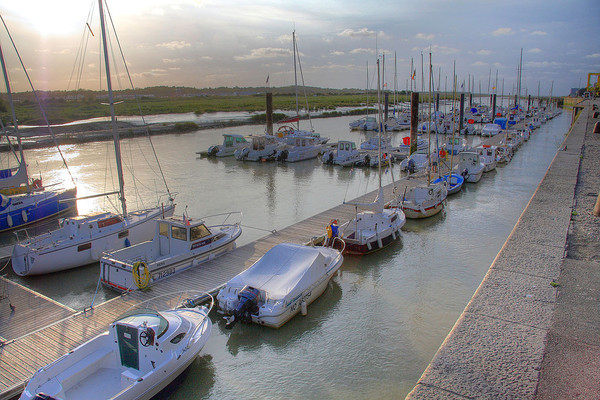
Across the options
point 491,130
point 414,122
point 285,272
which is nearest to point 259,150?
point 414,122

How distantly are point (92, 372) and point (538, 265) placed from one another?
1045 cm

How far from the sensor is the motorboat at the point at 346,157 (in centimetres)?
3428

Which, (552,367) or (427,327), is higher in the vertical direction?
(552,367)

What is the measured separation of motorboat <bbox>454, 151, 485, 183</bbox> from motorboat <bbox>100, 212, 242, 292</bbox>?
19.3m

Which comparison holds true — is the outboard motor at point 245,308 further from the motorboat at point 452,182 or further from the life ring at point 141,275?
the motorboat at point 452,182

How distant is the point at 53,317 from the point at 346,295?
7.86 meters

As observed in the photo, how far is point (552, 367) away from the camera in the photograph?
683 cm

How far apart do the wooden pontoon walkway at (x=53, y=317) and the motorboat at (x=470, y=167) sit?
59.4ft

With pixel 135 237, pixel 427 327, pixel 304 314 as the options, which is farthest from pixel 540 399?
pixel 135 237

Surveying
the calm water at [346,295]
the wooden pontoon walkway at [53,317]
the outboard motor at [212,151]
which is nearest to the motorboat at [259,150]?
the outboard motor at [212,151]

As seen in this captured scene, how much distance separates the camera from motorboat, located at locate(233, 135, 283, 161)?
37250mm

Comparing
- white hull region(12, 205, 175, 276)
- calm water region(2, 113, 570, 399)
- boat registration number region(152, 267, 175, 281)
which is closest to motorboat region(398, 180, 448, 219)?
calm water region(2, 113, 570, 399)

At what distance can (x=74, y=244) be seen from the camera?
13914 mm

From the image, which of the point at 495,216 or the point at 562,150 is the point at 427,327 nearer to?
the point at 495,216
